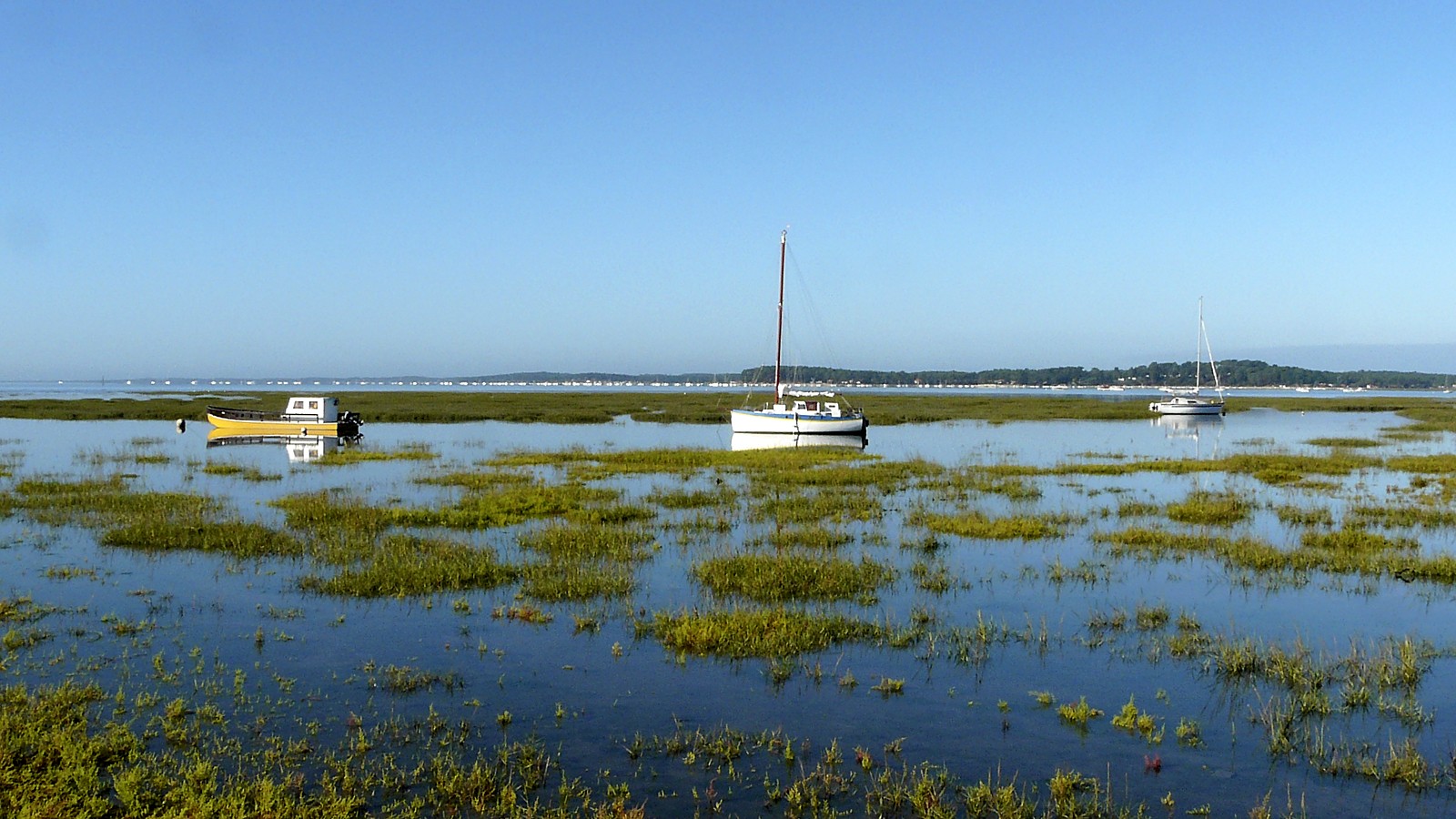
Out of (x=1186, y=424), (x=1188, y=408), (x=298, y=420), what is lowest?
(x=1186, y=424)

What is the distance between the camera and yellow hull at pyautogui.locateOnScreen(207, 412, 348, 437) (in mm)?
61688

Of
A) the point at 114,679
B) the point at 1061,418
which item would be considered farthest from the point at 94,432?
the point at 1061,418

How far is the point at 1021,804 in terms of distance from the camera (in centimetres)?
965

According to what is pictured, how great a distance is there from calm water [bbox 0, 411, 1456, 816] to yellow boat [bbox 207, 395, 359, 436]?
36579 mm

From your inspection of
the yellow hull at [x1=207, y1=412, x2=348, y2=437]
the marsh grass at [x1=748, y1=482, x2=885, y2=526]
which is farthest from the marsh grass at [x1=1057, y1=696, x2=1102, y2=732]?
the yellow hull at [x1=207, y1=412, x2=348, y2=437]

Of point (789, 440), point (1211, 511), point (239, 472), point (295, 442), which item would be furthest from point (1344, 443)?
point (295, 442)

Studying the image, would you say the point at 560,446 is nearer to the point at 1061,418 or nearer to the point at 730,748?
the point at 730,748

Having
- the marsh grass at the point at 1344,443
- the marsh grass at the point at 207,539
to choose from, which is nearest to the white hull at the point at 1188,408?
the marsh grass at the point at 1344,443

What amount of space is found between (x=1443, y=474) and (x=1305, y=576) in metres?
26.0

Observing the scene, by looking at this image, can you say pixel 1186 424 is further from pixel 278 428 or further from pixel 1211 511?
pixel 278 428

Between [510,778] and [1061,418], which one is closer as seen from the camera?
[510,778]

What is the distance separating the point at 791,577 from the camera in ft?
62.4

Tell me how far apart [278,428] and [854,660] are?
57.8m

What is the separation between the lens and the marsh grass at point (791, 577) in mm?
18344
